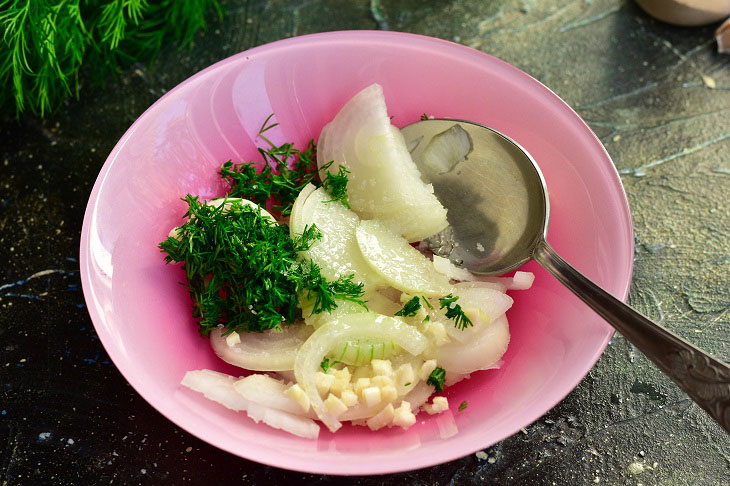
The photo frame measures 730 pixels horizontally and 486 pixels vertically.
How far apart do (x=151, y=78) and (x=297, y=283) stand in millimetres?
1202

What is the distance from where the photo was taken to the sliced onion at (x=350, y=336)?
56.9 inches

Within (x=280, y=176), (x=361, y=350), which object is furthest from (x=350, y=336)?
(x=280, y=176)

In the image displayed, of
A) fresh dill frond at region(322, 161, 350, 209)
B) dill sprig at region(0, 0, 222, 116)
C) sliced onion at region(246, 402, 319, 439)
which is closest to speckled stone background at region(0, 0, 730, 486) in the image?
dill sprig at region(0, 0, 222, 116)

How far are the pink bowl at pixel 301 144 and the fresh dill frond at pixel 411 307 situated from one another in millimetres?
209

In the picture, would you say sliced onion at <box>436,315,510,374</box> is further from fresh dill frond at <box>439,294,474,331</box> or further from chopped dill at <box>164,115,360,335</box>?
chopped dill at <box>164,115,360,335</box>

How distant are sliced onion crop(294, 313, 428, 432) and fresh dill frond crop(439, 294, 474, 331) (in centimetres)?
9

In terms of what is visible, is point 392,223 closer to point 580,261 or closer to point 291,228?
point 291,228

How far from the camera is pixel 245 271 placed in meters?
1.53

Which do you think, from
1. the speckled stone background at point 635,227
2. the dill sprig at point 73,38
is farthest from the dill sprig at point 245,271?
the dill sprig at point 73,38

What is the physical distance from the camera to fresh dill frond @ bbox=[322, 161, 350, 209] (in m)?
1.71

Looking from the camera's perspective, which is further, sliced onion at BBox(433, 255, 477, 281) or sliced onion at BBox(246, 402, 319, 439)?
sliced onion at BBox(433, 255, 477, 281)

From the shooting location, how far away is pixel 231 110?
184 cm

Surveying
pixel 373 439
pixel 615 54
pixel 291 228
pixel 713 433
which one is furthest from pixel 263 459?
pixel 615 54

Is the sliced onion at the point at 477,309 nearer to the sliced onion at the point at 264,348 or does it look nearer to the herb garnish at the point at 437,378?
the herb garnish at the point at 437,378
